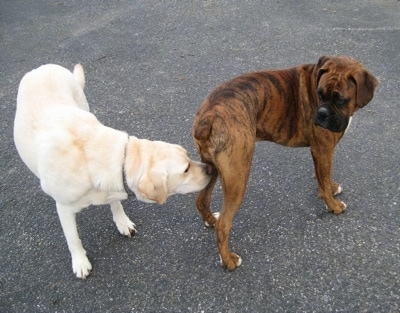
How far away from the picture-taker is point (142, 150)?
287cm

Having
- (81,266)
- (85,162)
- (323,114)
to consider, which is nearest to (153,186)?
(85,162)

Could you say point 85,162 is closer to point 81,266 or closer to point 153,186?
point 153,186

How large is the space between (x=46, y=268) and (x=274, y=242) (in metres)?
1.95

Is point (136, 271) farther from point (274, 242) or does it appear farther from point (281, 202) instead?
point (281, 202)

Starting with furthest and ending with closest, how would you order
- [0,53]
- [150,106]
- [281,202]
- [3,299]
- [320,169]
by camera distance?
1. [0,53]
2. [150,106]
3. [281,202]
4. [320,169]
5. [3,299]

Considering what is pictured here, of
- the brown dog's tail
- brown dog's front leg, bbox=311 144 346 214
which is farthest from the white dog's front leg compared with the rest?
brown dog's front leg, bbox=311 144 346 214

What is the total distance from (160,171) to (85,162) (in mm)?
531

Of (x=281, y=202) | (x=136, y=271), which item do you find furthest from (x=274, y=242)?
(x=136, y=271)

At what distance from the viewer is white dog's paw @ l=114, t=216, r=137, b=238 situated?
11.8ft

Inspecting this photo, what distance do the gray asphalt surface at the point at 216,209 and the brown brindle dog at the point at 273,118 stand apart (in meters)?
0.28

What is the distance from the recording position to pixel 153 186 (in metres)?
2.75

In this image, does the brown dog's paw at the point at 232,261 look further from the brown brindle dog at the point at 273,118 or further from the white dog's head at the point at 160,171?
the white dog's head at the point at 160,171

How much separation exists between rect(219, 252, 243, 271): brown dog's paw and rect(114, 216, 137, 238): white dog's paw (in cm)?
88

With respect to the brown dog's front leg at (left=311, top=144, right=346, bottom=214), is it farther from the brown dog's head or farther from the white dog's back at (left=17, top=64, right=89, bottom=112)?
the white dog's back at (left=17, top=64, right=89, bottom=112)
